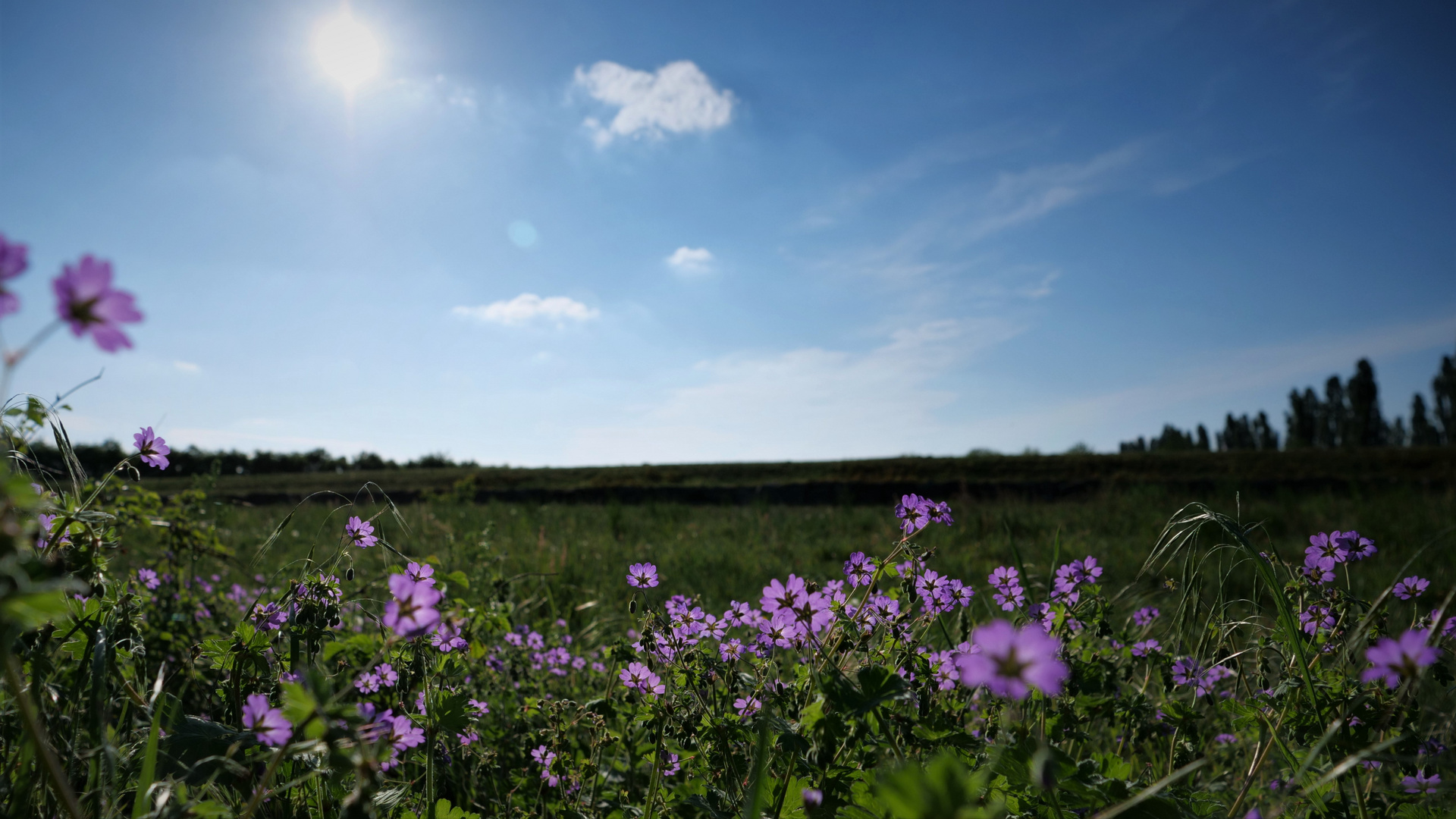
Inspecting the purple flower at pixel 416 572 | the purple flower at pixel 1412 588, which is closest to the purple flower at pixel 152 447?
the purple flower at pixel 416 572

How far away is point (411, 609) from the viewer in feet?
3.04

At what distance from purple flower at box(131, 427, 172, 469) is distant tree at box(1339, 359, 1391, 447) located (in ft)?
178

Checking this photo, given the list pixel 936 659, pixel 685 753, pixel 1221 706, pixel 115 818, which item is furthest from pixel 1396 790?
A: pixel 115 818

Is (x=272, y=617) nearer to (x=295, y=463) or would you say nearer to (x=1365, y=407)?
(x=295, y=463)

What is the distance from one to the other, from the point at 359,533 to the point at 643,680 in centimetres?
77

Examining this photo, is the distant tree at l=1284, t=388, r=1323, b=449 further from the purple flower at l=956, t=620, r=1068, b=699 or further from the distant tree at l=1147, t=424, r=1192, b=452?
the purple flower at l=956, t=620, r=1068, b=699

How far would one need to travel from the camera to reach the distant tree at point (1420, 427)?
46.1m

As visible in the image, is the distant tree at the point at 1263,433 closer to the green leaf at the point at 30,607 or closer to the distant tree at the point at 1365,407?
the distant tree at the point at 1365,407

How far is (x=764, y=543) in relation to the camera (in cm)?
673

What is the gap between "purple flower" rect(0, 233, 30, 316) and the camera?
0.68 m

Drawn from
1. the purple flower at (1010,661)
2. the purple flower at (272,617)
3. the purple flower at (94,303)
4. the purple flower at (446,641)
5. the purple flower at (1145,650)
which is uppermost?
the purple flower at (94,303)

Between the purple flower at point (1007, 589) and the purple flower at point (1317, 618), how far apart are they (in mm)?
683

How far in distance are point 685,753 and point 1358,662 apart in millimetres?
2545

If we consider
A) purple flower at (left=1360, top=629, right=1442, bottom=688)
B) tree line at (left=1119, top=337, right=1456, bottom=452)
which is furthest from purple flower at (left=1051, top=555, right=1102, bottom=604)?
tree line at (left=1119, top=337, right=1456, bottom=452)
